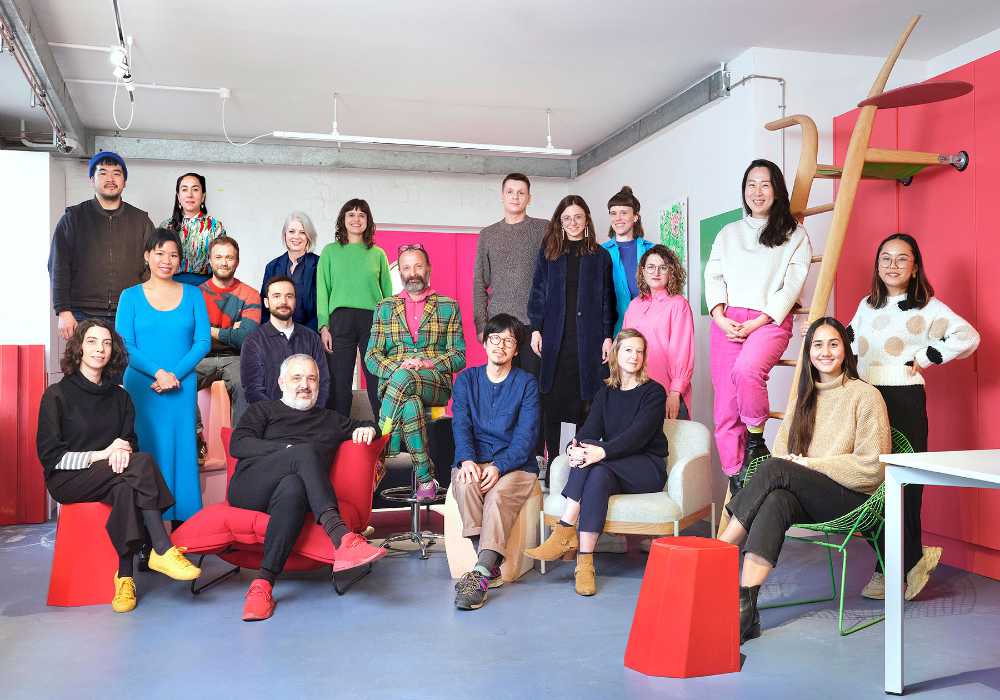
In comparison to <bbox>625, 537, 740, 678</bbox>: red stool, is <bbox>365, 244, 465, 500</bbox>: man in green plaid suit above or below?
above

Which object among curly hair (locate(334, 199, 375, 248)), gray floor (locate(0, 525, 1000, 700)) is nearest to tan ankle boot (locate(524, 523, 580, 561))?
gray floor (locate(0, 525, 1000, 700))

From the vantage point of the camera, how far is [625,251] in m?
5.11

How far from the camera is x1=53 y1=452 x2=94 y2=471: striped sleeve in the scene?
3838 millimetres

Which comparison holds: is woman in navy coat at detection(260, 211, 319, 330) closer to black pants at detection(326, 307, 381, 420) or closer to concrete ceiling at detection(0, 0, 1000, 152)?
black pants at detection(326, 307, 381, 420)

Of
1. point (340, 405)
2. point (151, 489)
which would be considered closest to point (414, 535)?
point (340, 405)

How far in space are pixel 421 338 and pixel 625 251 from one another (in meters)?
1.29

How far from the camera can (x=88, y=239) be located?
196 inches

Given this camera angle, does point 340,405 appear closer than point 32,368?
Yes

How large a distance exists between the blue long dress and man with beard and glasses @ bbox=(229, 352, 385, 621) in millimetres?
620

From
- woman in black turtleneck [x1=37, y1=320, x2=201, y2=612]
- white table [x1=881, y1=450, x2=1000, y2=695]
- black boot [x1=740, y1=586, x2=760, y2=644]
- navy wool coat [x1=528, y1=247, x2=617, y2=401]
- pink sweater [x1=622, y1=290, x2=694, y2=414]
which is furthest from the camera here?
navy wool coat [x1=528, y1=247, x2=617, y2=401]

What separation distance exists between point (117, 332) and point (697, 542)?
2948mm

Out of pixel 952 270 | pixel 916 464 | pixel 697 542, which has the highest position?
pixel 952 270

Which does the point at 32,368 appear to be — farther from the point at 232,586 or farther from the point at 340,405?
the point at 232,586

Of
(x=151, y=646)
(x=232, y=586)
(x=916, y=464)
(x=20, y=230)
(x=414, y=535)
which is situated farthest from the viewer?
(x=20, y=230)
